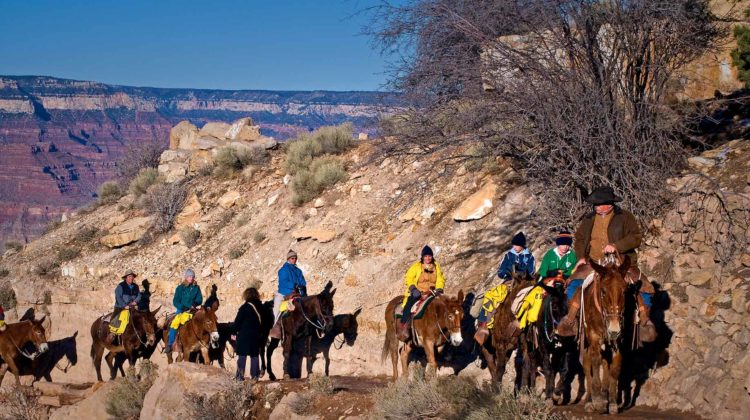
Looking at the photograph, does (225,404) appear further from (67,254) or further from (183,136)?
(183,136)

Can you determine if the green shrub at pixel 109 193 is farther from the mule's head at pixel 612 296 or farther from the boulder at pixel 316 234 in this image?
the mule's head at pixel 612 296

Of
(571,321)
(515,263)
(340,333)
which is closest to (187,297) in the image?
(340,333)

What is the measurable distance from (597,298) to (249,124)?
1028 inches

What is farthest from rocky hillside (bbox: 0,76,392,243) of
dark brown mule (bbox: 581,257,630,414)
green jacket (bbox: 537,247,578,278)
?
dark brown mule (bbox: 581,257,630,414)

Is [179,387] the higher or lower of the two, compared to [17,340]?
higher

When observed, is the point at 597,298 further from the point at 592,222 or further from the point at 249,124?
the point at 249,124

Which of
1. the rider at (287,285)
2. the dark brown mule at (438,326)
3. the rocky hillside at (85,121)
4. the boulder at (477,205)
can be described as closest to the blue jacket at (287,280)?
the rider at (287,285)

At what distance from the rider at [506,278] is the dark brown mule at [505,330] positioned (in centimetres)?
12

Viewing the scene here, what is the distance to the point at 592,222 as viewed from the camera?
34.0ft

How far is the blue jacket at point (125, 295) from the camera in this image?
19391 mm

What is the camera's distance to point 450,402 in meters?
10.1

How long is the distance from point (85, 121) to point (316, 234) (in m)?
130

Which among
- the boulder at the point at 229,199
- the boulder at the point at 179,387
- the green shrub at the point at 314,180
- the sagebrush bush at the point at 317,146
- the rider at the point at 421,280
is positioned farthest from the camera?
the sagebrush bush at the point at 317,146

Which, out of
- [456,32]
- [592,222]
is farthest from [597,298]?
[456,32]
